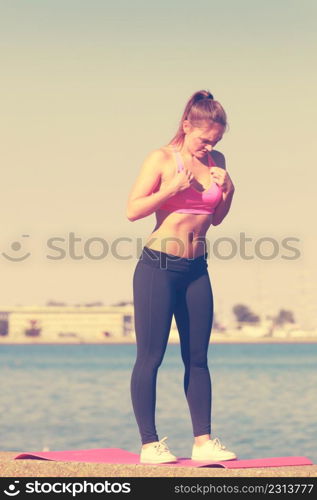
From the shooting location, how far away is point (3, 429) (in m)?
48.1

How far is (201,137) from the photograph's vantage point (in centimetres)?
897

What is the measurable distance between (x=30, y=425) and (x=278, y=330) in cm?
12838

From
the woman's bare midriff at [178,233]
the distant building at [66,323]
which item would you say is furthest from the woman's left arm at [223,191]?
the distant building at [66,323]

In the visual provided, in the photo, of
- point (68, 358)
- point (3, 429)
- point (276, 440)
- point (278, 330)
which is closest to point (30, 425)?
point (3, 429)

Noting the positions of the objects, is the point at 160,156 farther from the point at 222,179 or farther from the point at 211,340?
the point at 211,340

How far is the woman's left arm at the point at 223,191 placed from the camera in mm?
9062

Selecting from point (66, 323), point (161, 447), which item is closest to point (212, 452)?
point (161, 447)

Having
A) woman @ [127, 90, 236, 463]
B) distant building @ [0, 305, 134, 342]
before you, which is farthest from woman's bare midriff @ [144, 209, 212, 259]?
A: distant building @ [0, 305, 134, 342]

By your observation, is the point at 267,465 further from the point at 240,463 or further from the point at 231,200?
the point at 231,200

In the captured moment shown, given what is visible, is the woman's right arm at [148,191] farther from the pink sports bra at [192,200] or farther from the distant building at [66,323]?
the distant building at [66,323]

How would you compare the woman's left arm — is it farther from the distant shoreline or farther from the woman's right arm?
the distant shoreline

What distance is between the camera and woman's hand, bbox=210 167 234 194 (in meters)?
9.05

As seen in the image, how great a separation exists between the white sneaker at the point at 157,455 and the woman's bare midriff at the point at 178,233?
1.37 m

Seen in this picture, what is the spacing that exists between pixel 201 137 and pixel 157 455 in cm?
232
